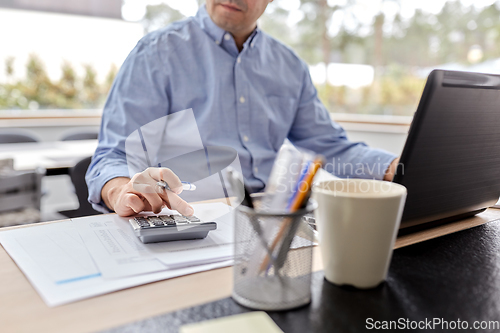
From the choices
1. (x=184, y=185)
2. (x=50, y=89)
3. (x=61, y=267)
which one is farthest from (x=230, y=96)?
(x=50, y=89)

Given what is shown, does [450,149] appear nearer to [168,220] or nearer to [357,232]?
[357,232]

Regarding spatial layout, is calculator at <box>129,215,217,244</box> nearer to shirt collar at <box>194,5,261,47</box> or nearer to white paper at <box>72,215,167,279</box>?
white paper at <box>72,215,167,279</box>

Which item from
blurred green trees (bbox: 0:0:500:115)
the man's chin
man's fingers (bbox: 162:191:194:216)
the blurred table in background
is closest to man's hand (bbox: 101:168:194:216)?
man's fingers (bbox: 162:191:194:216)

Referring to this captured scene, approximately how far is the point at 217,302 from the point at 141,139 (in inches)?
24.0

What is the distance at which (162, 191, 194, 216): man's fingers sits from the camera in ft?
2.43

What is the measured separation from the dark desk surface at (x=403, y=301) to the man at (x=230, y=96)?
0.53 meters

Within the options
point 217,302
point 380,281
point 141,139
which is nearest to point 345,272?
point 380,281

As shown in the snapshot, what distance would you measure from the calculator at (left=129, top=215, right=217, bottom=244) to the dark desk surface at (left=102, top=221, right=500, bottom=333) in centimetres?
20

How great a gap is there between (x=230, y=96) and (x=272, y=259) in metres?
0.88

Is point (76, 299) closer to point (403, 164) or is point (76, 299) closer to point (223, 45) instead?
point (403, 164)

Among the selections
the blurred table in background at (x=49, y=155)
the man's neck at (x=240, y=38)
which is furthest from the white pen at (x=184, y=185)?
the blurred table in background at (x=49, y=155)

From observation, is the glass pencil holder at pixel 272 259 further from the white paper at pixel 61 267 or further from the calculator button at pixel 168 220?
the calculator button at pixel 168 220

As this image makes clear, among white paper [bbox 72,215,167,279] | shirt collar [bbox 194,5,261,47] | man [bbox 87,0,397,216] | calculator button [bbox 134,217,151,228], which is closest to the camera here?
white paper [bbox 72,215,167,279]

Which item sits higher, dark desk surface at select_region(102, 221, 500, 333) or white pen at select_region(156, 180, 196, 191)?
white pen at select_region(156, 180, 196, 191)
